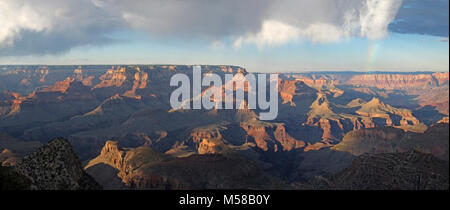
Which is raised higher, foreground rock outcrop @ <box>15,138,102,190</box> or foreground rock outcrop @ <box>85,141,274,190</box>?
foreground rock outcrop @ <box>15,138,102,190</box>

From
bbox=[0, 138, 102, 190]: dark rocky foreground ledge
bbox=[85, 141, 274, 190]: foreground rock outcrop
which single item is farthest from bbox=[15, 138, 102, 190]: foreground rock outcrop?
bbox=[85, 141, 274, 190]: foreground rock outcrop

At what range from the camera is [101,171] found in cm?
9900

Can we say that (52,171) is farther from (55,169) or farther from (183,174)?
(183,174)

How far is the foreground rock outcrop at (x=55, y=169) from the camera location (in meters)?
27.4

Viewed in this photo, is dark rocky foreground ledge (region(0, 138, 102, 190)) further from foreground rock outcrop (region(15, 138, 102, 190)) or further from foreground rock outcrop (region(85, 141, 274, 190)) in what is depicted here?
foreground rock outcrop (region(85, 141, 274, 190))

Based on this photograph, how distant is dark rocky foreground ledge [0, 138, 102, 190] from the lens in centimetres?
2677

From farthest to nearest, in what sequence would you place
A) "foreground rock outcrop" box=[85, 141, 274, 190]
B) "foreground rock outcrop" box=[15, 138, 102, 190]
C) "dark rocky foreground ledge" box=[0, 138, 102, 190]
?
"foreground rock outcrop" box=[85, 141, 274, 190], "foreground rock outcrop" box=[15, 138, 102, 190], "dark rocky foreground ledge" box=[0, 138, 102, 190]

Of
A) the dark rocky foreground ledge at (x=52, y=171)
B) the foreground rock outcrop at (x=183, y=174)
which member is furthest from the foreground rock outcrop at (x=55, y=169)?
the foreground rock outcrop at (x=183, y=174)

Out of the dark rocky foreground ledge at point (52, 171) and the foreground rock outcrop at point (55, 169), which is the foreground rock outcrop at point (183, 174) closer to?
the foreground rock outcrop at point (55, 169)

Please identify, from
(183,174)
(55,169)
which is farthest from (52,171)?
(183,174)

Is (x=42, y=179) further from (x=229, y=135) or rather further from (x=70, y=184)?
(x=229, y=135)

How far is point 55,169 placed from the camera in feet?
92.8

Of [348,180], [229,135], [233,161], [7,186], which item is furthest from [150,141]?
[7,186]
